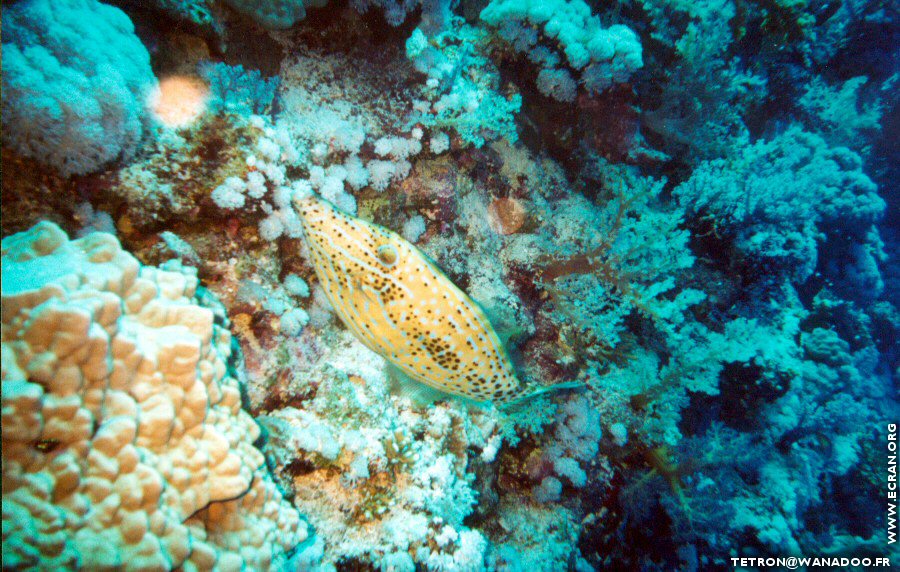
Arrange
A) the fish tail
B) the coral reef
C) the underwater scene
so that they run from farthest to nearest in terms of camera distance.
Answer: the fish tail
the coral reef
the underwater scene

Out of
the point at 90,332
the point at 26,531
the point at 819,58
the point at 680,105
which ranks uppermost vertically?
the point at 819,58

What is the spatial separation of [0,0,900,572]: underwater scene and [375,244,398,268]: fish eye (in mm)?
24

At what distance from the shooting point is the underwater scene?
1861 mm

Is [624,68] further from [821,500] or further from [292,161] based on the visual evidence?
[821,500]

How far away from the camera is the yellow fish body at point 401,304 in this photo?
2744 millimetres

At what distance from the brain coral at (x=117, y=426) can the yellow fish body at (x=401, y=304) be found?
35.9 inches

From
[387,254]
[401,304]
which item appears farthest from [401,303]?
[387,254]

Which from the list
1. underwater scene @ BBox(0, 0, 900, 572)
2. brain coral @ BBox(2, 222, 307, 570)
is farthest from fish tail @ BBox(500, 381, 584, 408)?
brain coral @ BBox(2, 222, 307, 570)

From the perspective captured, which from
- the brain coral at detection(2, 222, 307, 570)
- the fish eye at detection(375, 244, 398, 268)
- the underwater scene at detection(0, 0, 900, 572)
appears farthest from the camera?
the fish eye at detection(375, 244, 398, 268)

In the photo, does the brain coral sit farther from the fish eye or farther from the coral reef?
the fish eye

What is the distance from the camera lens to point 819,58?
9211 millimetres

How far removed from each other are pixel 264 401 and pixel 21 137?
2200 millimetres

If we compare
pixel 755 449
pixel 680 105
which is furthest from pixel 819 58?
pixel 755 449

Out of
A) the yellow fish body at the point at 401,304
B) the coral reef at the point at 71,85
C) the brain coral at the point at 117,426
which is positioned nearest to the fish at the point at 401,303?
the yellow fish body at the point at 401,304
